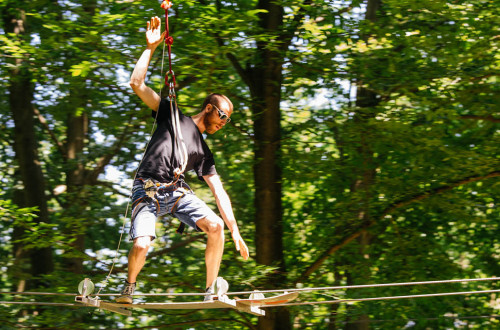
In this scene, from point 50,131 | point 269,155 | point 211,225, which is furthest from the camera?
point 50,131

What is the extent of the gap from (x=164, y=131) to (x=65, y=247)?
3446mm

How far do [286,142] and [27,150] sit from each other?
3858 millimetres

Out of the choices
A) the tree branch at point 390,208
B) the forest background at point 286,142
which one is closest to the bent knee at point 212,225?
the forest background at point 286,142

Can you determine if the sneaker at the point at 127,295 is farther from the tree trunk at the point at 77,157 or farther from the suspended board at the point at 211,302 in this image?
the tree trunk at the point at 77,157

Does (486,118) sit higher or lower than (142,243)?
lower

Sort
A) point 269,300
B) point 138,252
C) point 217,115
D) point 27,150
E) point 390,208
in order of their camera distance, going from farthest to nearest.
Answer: point 27,150 < point 390,208 < point 269,300 < point 217,115 < point 138,252

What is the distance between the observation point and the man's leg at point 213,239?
429 cm

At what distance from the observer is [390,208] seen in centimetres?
778

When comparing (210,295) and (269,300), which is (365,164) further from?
(210,295)

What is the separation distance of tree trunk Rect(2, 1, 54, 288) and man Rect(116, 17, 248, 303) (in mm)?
5138

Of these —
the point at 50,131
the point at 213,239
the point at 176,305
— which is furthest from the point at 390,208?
the point at 50,131

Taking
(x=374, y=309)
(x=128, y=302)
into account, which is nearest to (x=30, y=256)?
(x=374, y=309)

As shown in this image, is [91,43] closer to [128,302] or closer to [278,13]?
[278,13]

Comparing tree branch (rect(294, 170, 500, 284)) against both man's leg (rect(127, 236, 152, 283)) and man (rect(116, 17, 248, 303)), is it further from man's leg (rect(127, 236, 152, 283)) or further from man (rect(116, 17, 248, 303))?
man's leg (rect(127, 236, 152, 283))
